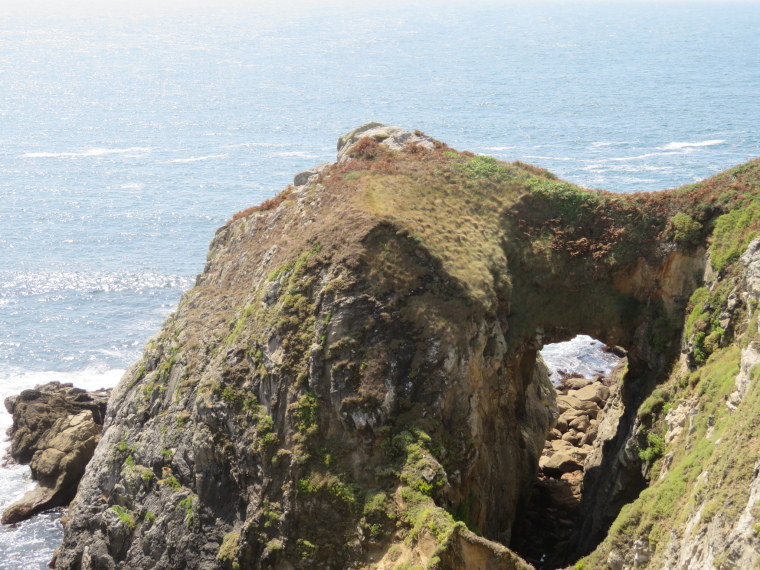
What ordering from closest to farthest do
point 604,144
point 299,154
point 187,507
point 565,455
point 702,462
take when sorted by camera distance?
point 702,462, point 187,507, point 565,455, point 604,144, point 299,154

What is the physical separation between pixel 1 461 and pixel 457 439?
119 ft

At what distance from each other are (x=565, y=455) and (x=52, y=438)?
33383mm

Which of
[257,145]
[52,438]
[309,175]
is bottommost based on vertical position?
[52,438]

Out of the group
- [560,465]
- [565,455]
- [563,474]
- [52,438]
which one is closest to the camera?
[563,474]

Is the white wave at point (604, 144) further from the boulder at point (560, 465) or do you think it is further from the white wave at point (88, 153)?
the boulder at point (560, 465)

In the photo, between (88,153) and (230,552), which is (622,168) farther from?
(230,552)

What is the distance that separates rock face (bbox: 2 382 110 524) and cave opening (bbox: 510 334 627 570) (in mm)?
28195

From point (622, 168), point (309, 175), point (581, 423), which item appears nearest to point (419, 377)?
point (581, 423)

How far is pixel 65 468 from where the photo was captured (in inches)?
1962

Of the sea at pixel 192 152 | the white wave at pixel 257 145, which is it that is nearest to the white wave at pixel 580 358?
the sea at pixel 192 152

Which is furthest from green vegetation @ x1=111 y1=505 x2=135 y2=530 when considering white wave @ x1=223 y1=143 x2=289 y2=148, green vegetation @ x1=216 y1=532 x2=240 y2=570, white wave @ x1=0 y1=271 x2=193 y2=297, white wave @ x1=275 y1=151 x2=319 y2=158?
white wave @ x1=223 y1=143 x2=289 y2=148

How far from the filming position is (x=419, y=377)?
116 ft

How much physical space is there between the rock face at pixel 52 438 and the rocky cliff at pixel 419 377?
22.4 feet

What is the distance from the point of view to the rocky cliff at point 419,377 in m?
32.7
